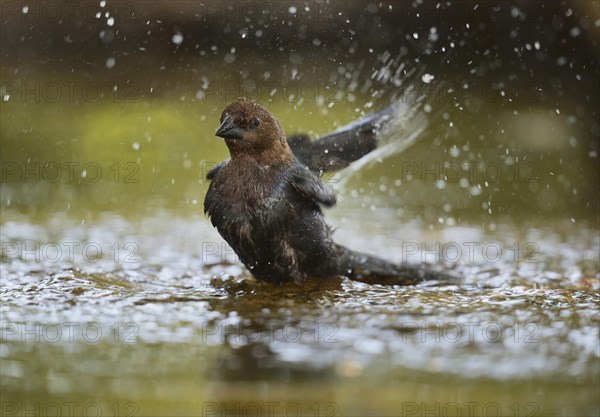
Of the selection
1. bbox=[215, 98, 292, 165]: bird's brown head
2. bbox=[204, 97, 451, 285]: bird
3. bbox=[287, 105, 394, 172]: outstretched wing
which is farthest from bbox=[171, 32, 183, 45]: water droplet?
bbox=[215, 98, 292, 165]: bird's brown head

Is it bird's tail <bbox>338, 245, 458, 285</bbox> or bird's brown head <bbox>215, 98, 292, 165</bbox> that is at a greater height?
bird's brown head <bbox>215, 98, 292, 165</bbox>

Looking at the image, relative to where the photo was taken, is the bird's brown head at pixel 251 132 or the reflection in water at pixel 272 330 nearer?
the reflection in water at pixel 272 330

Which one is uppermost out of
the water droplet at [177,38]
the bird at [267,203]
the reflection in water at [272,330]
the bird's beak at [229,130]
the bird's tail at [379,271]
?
the water droplet at [177,38]

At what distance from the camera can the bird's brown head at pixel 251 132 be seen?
423 cm

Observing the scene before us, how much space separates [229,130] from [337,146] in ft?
3.35

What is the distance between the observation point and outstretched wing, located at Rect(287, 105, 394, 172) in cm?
497

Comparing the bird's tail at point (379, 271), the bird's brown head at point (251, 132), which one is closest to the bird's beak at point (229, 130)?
the bird's brown head at point (251, 132)

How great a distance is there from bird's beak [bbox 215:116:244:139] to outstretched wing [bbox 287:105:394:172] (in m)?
0.75

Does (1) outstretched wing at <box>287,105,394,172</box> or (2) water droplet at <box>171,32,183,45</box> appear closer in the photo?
(1) outstretched wing at <box>287,105,394,172</box>

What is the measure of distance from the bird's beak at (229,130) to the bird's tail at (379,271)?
0.99m

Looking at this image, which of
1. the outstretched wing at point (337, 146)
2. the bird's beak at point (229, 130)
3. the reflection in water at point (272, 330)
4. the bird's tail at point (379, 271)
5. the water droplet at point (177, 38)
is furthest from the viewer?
the water droplet at point (177, 38)

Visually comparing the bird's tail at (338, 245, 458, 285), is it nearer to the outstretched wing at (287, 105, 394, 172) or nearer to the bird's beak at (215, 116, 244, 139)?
the outstretched wing at (287, 105, 394, 172)

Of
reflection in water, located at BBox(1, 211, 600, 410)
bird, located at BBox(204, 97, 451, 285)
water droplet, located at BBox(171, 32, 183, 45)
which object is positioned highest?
water droplet, located at BBox(171, 32, 183, 45)

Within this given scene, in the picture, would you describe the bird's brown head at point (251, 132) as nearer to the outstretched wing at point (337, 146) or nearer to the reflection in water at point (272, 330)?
the outstretched wing at point (337, 146)
